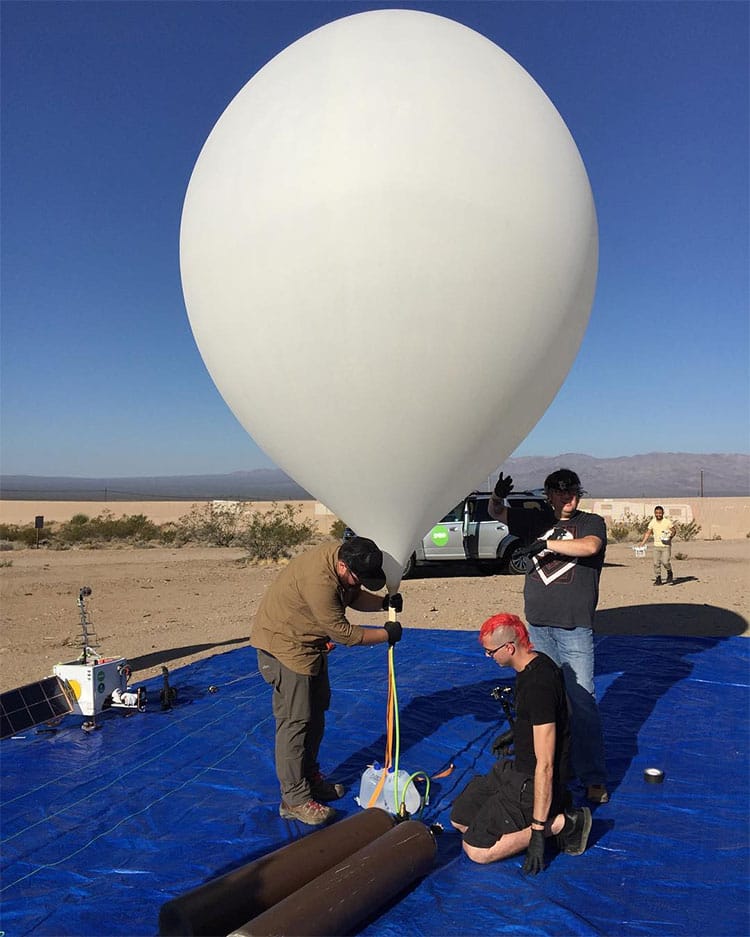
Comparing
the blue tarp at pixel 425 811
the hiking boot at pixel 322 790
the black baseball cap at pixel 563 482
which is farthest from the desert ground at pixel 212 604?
the black baseball cap at pixel 563 482

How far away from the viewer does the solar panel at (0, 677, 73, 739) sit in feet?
14.6

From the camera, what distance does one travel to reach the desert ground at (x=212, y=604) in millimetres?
7680

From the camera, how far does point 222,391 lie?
135 inches

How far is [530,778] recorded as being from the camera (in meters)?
2.98

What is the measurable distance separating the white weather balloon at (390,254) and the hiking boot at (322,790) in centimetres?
119

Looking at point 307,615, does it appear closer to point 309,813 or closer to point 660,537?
point 309,813

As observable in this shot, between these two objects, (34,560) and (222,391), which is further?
(34,560)

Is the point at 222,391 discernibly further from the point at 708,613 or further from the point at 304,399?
the point at 708,613

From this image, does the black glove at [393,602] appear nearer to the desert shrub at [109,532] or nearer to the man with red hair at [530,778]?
the man with red hair at [530,778]

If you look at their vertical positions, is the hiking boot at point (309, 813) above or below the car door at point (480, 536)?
below

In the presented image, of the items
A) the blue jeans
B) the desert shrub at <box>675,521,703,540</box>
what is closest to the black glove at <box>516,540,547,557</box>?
the blue jeans

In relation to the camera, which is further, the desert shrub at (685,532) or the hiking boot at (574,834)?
the desert shrub at (685,532)

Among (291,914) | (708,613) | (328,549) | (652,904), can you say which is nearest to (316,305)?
(328,549)

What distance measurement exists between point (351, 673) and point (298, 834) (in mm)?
2427
